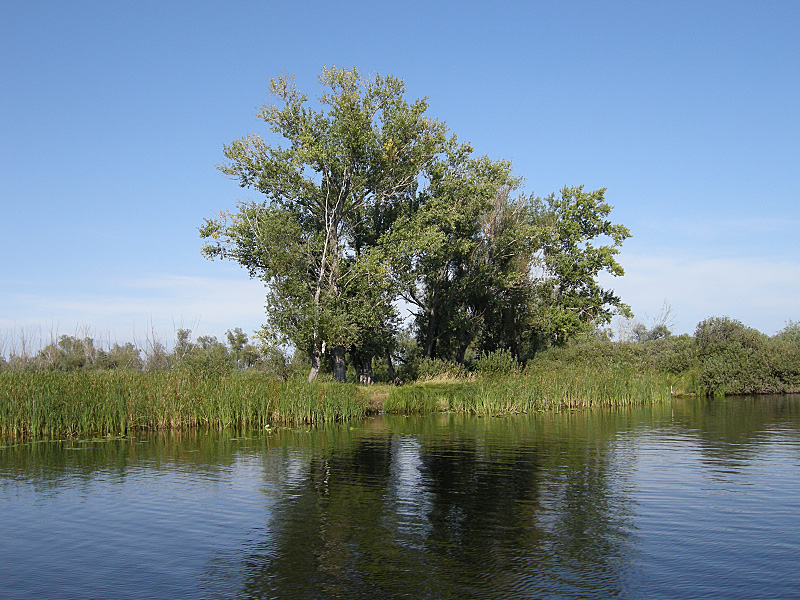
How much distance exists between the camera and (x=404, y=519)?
11008mm

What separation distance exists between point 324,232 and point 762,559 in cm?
3267

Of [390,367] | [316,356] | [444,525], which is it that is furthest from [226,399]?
[390,367]

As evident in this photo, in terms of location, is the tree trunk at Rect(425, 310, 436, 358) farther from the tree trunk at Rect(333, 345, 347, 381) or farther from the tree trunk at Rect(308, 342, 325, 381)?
the tree trunk at Rect(308, 342, 325, 381)

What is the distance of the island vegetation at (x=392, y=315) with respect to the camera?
947 inches

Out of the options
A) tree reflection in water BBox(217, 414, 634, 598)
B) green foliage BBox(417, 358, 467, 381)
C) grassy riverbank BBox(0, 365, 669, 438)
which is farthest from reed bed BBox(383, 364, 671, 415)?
tree reflection in water BBox(217, 414, 634, 598)

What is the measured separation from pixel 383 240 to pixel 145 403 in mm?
19358

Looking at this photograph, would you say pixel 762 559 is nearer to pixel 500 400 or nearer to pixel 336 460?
pixel 336 460

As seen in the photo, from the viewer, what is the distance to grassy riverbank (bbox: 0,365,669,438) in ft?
68.5

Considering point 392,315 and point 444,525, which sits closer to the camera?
point 444,525

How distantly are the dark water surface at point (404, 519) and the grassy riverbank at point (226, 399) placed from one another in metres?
1.68

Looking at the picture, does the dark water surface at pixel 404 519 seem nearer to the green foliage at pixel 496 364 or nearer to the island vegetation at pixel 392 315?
the island vegetation at pixel 392 315

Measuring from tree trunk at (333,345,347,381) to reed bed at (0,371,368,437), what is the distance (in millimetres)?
10669

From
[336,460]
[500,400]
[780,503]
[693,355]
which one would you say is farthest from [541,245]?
[780,503]

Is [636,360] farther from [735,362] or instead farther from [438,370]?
[438,370]
